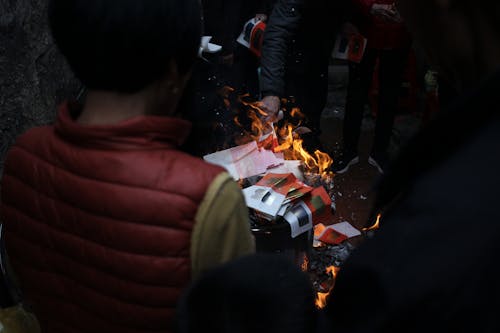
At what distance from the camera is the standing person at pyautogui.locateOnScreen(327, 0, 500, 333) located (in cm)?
61

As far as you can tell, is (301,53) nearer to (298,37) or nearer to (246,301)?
(298,37)

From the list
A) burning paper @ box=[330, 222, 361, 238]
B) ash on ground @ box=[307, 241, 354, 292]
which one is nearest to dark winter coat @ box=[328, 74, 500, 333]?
ash on ground @ box=[307, 241, 354, 292]

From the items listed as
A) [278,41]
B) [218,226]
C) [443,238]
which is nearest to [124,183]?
[218,226]

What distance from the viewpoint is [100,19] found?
98 cm

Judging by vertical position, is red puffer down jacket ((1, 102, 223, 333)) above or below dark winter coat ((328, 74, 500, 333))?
below

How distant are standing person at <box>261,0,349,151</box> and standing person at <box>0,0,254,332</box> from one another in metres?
2.10

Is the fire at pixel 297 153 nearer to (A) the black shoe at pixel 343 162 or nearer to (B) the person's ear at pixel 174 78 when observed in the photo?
(A) the black shoe at pixel 343 162

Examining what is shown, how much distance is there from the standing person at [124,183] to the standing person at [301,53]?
6.90 ft

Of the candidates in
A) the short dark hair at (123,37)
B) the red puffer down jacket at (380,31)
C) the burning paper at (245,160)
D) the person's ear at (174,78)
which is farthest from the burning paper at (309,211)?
the red puffer down jacket at (380,31)

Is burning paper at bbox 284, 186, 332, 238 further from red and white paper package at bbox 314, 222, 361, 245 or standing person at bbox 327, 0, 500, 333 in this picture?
standing person at bbox 327, 0, 500, 333

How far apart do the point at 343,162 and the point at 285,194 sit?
8.03ft

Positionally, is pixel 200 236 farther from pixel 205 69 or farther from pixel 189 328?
pixel 205 69

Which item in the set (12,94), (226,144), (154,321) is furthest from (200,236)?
(226,144)

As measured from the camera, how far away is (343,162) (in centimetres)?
469
